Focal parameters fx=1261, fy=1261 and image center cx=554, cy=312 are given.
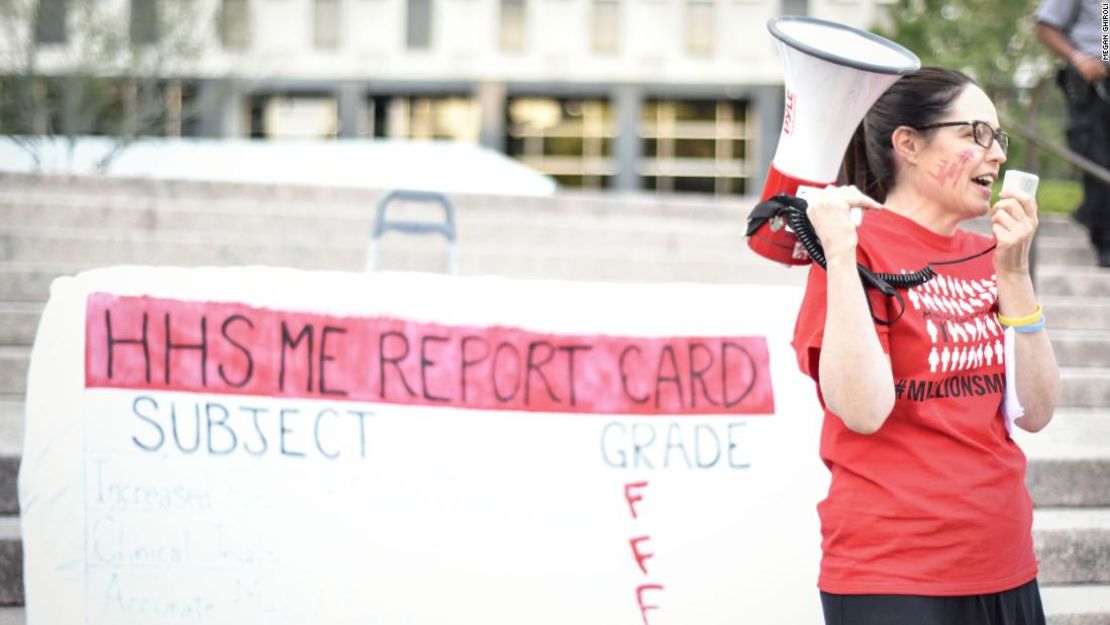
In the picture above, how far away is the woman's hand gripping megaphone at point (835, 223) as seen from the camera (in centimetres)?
177

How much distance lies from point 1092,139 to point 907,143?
4358mm

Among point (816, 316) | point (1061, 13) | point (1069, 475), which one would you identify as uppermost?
point (1061, 13)

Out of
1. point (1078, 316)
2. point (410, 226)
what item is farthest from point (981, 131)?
point (1078, 316)

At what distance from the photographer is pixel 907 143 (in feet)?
6.52

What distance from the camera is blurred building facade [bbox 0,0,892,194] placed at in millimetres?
34188

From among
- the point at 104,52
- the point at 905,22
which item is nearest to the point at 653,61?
the point at 905,22

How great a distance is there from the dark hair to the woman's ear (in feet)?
0.04

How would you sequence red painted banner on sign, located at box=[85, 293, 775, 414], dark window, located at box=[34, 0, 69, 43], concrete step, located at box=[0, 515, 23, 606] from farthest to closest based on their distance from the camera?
dark window, located at box=[34, 0, 69, 43] < concrete step, located at box=[0, 515, 23, 606] < red painted banner on sign, located at box=[85, 293, 775, 414]

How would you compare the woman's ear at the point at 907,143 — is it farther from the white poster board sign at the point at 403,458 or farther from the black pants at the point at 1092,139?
the black pants at the point at 1092,139

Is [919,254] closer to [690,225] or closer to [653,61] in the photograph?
[690,225]

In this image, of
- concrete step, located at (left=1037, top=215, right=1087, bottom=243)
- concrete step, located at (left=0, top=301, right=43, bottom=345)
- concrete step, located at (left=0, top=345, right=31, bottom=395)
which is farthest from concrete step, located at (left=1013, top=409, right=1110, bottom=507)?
concrete step, located at (left=0, top=301, right=43, bottom=345)

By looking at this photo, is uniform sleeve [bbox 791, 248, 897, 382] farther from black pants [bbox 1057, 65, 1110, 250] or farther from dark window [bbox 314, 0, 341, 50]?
dark window [bbox 314, 0, 341, 50]

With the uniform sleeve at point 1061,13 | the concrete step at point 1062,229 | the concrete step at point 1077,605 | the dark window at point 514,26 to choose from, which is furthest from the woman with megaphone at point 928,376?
the dark window at point 514,26

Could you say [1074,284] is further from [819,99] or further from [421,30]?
[421,30]
